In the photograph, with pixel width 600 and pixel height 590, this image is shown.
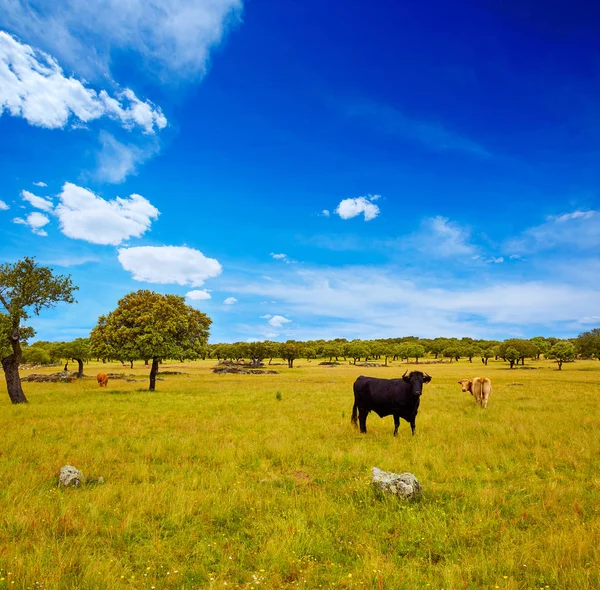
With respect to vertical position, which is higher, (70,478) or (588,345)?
(588,345)

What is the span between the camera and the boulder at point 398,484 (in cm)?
802

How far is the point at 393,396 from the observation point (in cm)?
1465

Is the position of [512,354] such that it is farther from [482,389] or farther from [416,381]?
[416,381]

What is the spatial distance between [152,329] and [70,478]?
25.2m

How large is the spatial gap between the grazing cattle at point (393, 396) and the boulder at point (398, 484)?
5.88m

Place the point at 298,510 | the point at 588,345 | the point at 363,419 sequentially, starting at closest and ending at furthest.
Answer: the point at 298,510 → the point at 363,419 → the point at 588,345

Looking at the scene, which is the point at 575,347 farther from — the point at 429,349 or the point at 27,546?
the point at 27,546

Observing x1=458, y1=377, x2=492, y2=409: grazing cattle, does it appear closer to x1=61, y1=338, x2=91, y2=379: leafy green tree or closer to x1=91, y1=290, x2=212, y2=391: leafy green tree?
x1=91, y1=290, x2=212, y2=391: leafy green tree

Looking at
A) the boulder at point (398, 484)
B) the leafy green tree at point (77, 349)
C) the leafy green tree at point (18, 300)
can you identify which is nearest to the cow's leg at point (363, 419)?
the boulder at point (398, 484)

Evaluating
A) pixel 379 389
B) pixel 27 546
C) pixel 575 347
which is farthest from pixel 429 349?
pixel 27 546

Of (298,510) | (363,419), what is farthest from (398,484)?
(363,419)

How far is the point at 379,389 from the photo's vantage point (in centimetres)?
1505

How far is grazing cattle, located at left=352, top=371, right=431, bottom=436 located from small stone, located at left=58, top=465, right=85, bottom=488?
32.5 feet

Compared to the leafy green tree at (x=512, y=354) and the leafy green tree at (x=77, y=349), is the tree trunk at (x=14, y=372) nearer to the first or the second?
the leafy green tree at (x=77, y=349)
